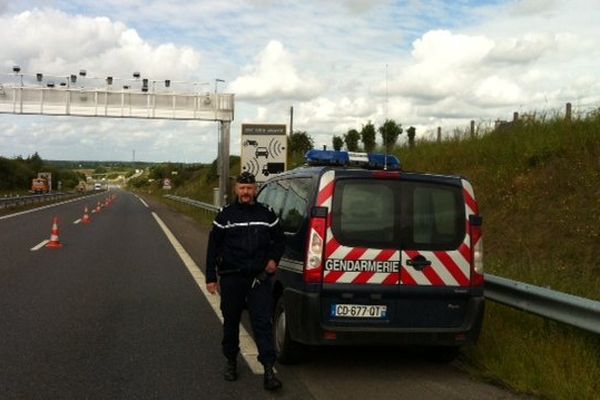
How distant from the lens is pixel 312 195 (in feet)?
18.9

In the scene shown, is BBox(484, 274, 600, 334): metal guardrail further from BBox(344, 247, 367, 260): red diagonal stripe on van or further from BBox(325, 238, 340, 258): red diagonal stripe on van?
BBox(325, 238, 340, 258): red diagonal stripe on van

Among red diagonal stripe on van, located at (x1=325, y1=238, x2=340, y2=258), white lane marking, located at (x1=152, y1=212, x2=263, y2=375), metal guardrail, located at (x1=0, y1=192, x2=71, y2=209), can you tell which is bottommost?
metal guardrail, located at (x1=0, y1=192, x2=71, y2=209)

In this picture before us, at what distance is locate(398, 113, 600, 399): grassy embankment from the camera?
5.56 metres

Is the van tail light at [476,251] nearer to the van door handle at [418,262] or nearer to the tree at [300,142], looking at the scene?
the van door handle at [418,262]

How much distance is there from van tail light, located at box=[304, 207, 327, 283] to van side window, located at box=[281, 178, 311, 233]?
26 centimetres

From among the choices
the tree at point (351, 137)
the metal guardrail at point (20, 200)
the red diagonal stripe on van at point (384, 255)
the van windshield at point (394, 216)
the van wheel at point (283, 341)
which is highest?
the tree at point (351, 137)

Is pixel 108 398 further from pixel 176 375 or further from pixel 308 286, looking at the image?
pixel 308 286

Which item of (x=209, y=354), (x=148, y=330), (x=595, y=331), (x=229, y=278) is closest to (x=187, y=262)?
(x=148, y=330)

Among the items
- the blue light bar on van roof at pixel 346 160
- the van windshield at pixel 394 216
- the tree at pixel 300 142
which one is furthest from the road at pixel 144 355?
the tree at pixel 300 142

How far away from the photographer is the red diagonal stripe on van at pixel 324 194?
562cm

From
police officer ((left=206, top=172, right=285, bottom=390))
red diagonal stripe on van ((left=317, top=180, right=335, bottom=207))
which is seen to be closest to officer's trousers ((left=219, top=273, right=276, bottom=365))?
police officer ((left=206, top=172, right=285, bottom=390))

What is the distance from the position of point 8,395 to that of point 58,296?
4.59m

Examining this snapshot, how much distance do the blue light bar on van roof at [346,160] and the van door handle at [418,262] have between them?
45.5 inches

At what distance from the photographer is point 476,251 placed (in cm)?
586
